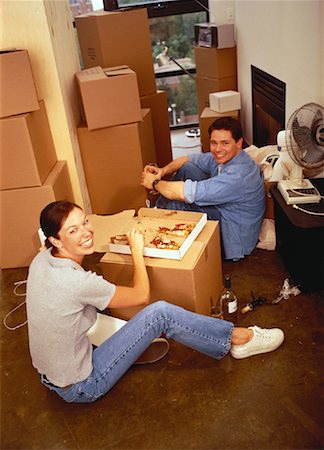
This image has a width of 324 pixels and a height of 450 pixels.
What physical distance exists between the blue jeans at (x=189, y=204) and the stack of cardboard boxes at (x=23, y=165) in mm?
659

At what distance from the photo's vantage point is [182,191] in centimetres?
236

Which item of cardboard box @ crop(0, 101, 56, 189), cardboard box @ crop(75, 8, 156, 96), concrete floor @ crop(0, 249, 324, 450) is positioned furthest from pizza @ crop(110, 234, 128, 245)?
cardboard box @ crop(75, 8, 156, 96)

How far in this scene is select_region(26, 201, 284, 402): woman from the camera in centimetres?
151

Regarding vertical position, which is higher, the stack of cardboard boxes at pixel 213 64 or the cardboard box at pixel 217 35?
the cardboard box at pixel 217 35

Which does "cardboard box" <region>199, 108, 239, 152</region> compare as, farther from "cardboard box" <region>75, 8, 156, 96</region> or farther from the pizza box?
the pizza box

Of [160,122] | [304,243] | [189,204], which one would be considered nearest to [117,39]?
[160,122]

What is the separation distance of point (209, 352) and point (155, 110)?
2376mm

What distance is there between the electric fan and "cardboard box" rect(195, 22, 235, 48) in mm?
2069

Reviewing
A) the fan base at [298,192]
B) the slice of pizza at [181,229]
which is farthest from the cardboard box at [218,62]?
the slice of pizza at [181,229]

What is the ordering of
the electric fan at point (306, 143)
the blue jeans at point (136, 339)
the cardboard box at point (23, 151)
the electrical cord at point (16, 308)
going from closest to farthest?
the blue jeans at point (136, 339) → the electric fan at point (306, 143) → the electrical cord at point (16, 308) → the cardboard box at point (23, 151)

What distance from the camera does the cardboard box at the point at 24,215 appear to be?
2594 mm

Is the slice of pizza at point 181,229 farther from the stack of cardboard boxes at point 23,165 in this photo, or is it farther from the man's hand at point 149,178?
the stack of cardboard boxes at point 23,165

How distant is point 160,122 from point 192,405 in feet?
8.34

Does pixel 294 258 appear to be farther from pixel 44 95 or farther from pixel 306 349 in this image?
pixel 44 95
